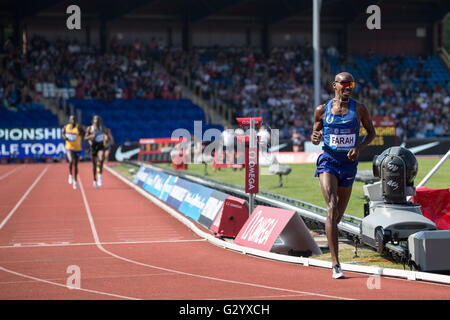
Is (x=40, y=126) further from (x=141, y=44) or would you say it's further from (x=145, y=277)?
(x=145, y=277)

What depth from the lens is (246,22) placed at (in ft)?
182

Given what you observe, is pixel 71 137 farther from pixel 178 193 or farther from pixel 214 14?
pixel 214 14

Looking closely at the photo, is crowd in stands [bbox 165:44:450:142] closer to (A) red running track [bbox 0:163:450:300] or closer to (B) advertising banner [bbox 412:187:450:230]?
(A) red running track [bbox 0:163:450:300]

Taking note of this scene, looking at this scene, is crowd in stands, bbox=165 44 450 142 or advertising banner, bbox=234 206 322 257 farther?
crowd in stands, bbox=165 44 450 142

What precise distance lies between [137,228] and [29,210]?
4.44 m

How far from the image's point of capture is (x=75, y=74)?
148 feet

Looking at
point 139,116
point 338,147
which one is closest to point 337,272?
point 338,147

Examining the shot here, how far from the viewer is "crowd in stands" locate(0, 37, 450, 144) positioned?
→ 4425 cm

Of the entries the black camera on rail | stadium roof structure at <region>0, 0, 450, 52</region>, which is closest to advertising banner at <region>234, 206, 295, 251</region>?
the black camera on rail

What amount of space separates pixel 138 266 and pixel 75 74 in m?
37.8

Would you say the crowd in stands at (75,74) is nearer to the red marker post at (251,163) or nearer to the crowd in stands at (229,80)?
the crowd in stands at (229,80)

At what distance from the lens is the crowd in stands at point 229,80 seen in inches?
1742

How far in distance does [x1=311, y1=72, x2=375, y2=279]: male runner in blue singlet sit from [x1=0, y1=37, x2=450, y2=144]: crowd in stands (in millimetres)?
34247

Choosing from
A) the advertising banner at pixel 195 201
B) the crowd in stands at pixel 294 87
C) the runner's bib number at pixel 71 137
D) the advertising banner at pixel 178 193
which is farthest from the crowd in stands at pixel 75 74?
the advertising banner at pixel 195 201
